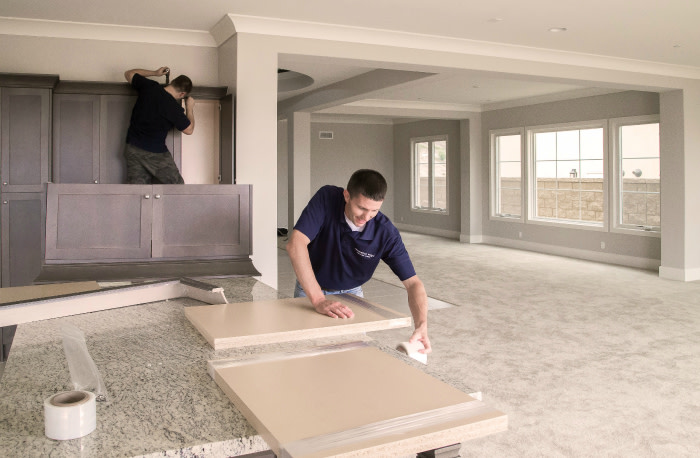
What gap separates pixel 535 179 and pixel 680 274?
342 centimetres

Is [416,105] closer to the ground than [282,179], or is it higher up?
higher up

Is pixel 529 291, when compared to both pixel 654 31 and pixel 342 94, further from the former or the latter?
pixel 342 94

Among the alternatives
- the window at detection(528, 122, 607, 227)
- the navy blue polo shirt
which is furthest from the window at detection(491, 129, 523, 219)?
the navy blue polo shirt

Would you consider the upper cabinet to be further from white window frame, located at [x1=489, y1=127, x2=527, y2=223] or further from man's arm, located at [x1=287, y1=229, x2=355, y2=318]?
white window frame, located at [x1=489, y1=127, x2=527, y2=223]

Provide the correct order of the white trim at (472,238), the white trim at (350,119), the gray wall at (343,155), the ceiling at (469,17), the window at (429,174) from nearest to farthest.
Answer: the ceiling at (469,17) < the white trim at (472,238) < the window at (429,174) < the white trim at (350,119) < the gray wall at (343,155)

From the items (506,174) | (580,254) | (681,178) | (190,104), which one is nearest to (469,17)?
(190,104)

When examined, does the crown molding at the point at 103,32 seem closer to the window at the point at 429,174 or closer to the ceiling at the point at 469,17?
the ceiling at the point at 469,17

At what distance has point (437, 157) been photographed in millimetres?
13461

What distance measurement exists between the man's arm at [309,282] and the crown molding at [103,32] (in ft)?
10.9

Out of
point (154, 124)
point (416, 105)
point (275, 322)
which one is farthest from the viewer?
point (416, 105)

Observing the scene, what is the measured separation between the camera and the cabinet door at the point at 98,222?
3439 mm

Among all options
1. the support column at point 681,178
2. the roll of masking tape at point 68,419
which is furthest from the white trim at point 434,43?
the roll of masking tape at point 68,419

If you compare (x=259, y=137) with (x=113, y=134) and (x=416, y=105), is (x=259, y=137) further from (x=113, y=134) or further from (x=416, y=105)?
(x=416, y=105)

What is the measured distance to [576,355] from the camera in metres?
4.48
